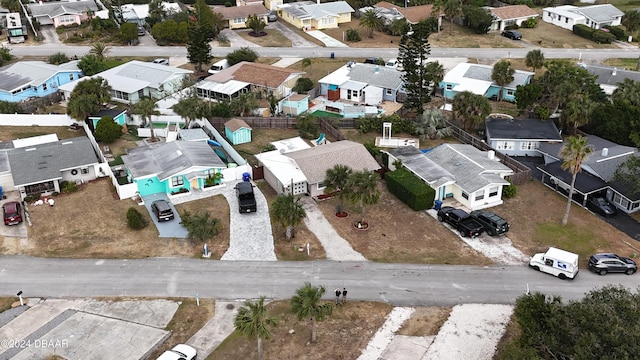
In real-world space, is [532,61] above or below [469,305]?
above

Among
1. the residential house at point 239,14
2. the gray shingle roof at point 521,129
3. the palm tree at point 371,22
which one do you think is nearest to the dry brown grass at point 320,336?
the gray shingle roof at point 521,129

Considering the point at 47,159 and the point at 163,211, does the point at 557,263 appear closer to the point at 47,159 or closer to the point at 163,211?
the point at 163,211

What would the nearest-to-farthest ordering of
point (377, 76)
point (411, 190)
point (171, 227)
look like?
point (171, 227) → point (411, 190) → point (377, 76)

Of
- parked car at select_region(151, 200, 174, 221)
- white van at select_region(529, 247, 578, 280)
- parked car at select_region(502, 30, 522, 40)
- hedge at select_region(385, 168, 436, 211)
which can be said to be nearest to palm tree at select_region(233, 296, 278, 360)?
parked car at select_region(151, 200, 174, 221)

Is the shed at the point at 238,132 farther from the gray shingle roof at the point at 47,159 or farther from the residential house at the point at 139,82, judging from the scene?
the residential house at the point at 139,82

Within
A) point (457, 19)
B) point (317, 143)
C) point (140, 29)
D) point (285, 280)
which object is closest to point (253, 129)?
point (317, 143)

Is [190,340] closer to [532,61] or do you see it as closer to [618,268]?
[618,268]

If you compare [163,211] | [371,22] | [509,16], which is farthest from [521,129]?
[509,16]
